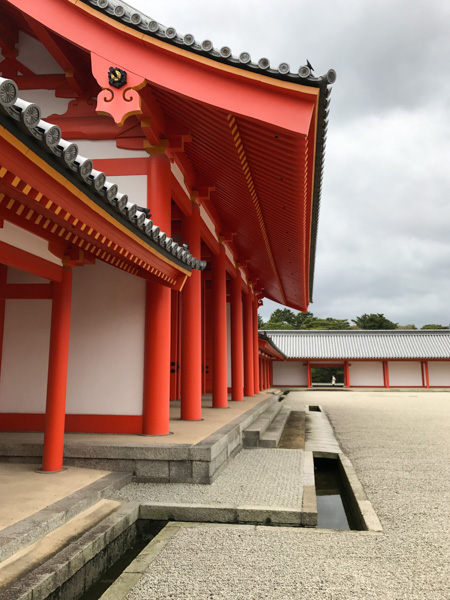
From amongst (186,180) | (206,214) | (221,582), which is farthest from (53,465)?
(206,214)

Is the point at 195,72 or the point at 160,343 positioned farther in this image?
the point at 160,343

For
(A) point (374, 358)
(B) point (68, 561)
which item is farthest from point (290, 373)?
(B) point (68, 561)

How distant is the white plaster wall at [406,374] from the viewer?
35.0 metres

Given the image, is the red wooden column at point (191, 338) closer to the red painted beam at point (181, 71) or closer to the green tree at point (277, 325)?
the red painted beam at point (181, 71)

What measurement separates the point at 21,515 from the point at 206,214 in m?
7.06

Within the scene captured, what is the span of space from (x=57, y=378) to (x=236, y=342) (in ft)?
32.1

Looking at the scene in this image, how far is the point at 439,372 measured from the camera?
1378 inches

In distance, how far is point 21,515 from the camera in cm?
379

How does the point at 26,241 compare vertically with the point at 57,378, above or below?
above

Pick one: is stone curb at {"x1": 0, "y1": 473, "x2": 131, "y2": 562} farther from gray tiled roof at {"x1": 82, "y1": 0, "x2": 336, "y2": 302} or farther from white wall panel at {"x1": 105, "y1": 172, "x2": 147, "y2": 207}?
gray tiled roof at {"x1": 82, "y1": 0, "x2": 336, "y2": 302}

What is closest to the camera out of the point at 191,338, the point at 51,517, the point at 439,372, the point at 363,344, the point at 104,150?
the point at 51,517

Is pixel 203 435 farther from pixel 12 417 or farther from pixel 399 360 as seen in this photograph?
pixel 399 360

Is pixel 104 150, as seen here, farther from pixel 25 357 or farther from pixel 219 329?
pixel 219 329

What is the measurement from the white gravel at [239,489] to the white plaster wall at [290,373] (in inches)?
1189
